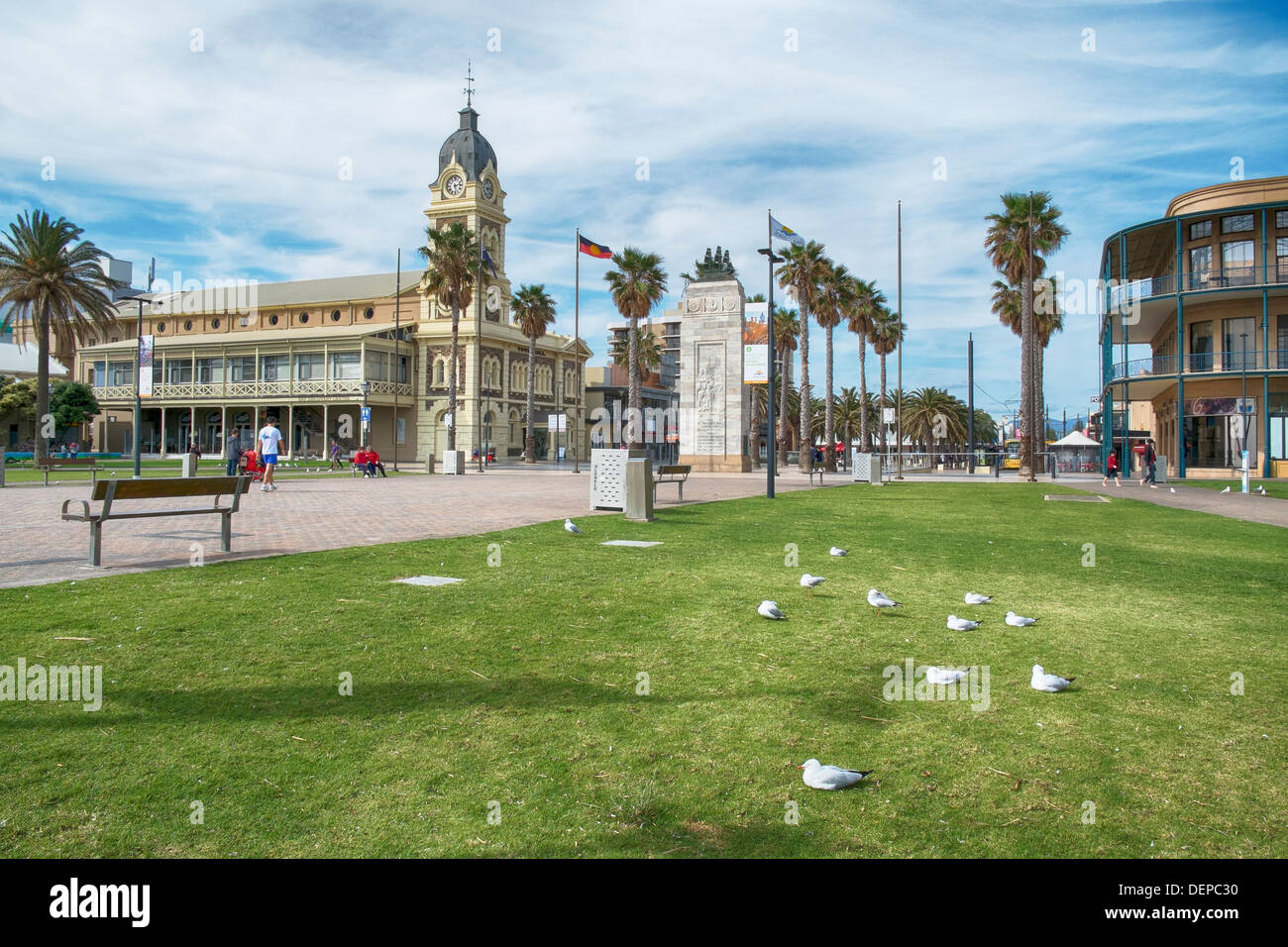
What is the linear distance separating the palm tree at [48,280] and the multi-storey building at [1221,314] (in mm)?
50528

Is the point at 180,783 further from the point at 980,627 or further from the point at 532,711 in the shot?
the point at 980,627

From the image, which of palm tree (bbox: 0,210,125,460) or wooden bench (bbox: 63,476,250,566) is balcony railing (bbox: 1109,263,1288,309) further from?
palm tree (bbox: 0,210,125,460)

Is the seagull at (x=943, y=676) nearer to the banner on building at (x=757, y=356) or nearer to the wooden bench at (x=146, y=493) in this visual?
the wooden bench at (x=146, y=493)

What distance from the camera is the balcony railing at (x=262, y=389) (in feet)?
209

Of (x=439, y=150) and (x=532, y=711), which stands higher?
(x=439, y=150)

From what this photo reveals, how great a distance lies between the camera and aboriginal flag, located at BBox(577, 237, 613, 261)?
46737 millimetres

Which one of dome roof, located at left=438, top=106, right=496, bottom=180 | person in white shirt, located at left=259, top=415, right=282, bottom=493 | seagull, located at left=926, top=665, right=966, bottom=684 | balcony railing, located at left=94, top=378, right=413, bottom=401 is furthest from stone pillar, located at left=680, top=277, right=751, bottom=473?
seagull, located at left=926, top=665, right=966, bottom=684

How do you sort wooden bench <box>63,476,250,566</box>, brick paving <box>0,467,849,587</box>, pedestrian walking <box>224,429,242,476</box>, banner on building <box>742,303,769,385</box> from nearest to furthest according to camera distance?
1. wooden bench <box>63,476,250,566</box>
2. brick paving <box>0,467,849,587</box>
3. pedestrian walking <box>224,429,242,476</box>
4. banner on building <box>742,303,769,385</box>

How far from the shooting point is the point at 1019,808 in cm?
348

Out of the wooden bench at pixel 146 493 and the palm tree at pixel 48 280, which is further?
the palm tree at pixel 48 280

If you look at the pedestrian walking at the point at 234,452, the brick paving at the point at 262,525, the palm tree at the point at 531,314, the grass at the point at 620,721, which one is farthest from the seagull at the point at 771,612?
the palm tree at the point at 531,314

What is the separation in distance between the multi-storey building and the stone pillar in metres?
18.4
